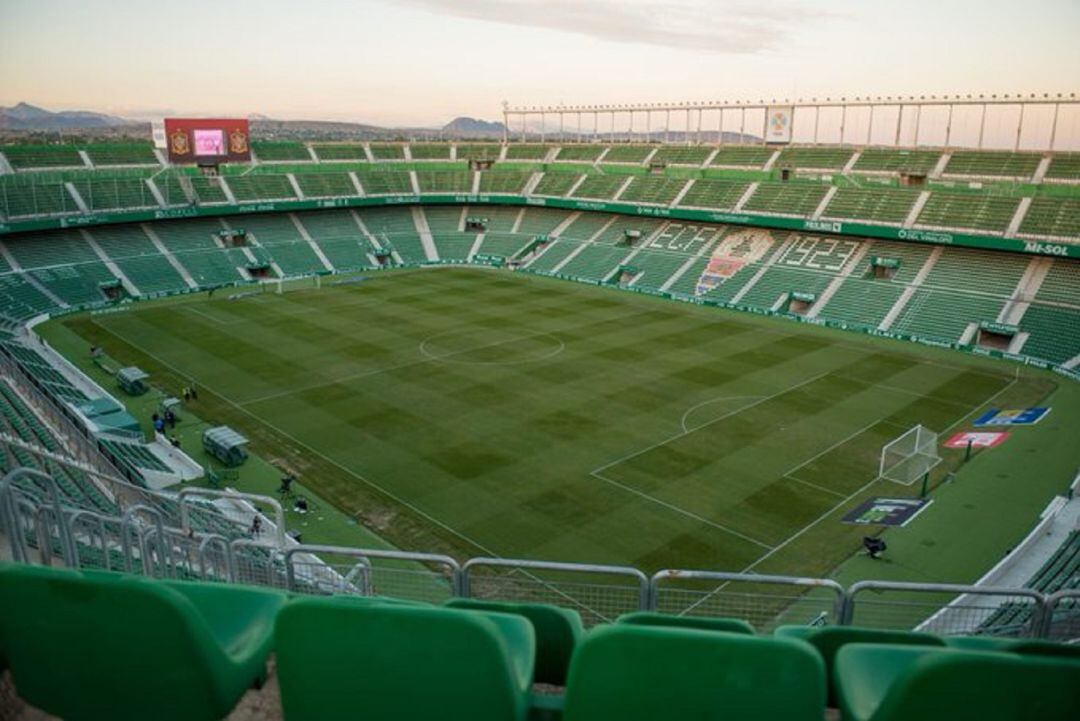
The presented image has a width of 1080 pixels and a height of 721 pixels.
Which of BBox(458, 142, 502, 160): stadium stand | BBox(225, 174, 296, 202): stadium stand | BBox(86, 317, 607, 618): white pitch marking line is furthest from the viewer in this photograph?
BBox(458, 142, 502, 160): stadium stand

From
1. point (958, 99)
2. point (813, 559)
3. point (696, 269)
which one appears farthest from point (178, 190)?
point (958, 99)

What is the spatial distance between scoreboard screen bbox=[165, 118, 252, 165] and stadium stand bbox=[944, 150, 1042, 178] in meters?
50.5

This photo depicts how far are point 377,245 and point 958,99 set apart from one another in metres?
43.2

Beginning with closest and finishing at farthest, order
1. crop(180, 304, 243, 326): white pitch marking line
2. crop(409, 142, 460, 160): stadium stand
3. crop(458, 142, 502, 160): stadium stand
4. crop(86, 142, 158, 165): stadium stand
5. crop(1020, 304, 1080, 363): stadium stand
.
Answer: crop(1020, 304, 1080, 363): stadium stand, crop(180, 304, 243, 326): white pitch marking line, crop(86, 142, 158, 165): stadium stand, crop(458, 142, 502, 160): stadium stand, crop(409, 142, 460, 160): stadium stand

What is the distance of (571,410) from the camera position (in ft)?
90.7

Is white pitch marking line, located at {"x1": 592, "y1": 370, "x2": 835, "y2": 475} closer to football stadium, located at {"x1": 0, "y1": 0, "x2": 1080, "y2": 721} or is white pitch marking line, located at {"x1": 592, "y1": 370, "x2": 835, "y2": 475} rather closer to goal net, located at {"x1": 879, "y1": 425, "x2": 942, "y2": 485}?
football stadium, located at {"x1": 0, "y1": 0, "x2": 1080, "y2": 721}

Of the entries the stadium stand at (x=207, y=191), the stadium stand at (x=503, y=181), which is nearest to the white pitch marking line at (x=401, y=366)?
the stadium stand at (x=207, y=191)

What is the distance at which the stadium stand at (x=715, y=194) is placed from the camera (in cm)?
5344

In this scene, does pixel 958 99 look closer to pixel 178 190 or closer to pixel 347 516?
pixel 347 516

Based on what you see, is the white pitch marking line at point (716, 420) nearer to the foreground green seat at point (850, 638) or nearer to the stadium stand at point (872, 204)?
the stadium stand at point (872, 204)

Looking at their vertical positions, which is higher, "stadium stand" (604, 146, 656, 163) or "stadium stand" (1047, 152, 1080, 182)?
"stadium stand" (604, 146, 656, 163)

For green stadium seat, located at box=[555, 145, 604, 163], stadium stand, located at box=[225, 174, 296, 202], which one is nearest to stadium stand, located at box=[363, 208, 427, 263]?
stadium stand, located at box=[225, 174, 296, 202]

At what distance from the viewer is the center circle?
34.0 meters

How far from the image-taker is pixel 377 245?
59406mm
